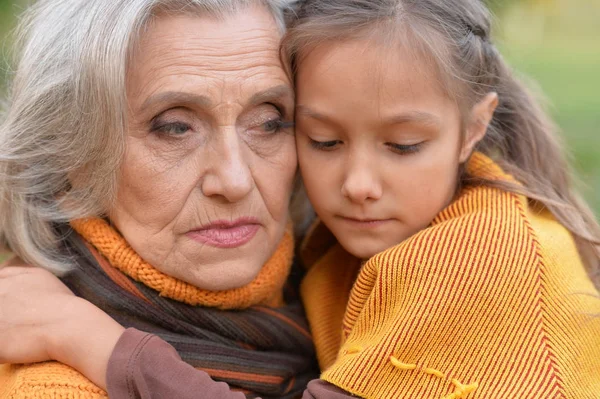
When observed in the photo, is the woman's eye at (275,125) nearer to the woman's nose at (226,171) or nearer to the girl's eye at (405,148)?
the woman's nose at (226,171)

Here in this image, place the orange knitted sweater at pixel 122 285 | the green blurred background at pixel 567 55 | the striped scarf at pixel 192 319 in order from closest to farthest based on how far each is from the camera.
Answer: the orange knitted sweater at pixel 122 285, the striped scarf at pixel 192 319, the green blurred background at pixel 567 55

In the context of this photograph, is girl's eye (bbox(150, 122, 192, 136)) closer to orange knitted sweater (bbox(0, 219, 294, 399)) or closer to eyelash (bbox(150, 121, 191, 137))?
eyelash (bbox(150, 121, 191, 137))

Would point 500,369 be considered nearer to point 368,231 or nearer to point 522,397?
point 522,397

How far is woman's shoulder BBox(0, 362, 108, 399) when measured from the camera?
2604 mm

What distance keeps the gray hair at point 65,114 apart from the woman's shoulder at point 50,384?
0.40m

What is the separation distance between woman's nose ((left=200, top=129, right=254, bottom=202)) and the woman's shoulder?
27.5 inches

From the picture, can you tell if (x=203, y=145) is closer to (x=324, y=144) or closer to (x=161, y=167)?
(x=161, y=167)

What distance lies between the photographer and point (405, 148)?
286cm

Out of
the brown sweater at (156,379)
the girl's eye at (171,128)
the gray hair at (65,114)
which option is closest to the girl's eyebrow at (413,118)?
the gray hair at (65,114)

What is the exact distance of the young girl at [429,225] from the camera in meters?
2.56

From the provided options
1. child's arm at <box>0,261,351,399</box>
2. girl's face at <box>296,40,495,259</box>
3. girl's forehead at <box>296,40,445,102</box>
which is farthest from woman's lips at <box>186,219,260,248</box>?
girl's forehead at <box>296,40,445,102</box>

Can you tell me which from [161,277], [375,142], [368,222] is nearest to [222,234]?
[161,277]

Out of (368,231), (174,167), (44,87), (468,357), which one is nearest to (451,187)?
(368,231)

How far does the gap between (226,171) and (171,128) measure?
230mm
